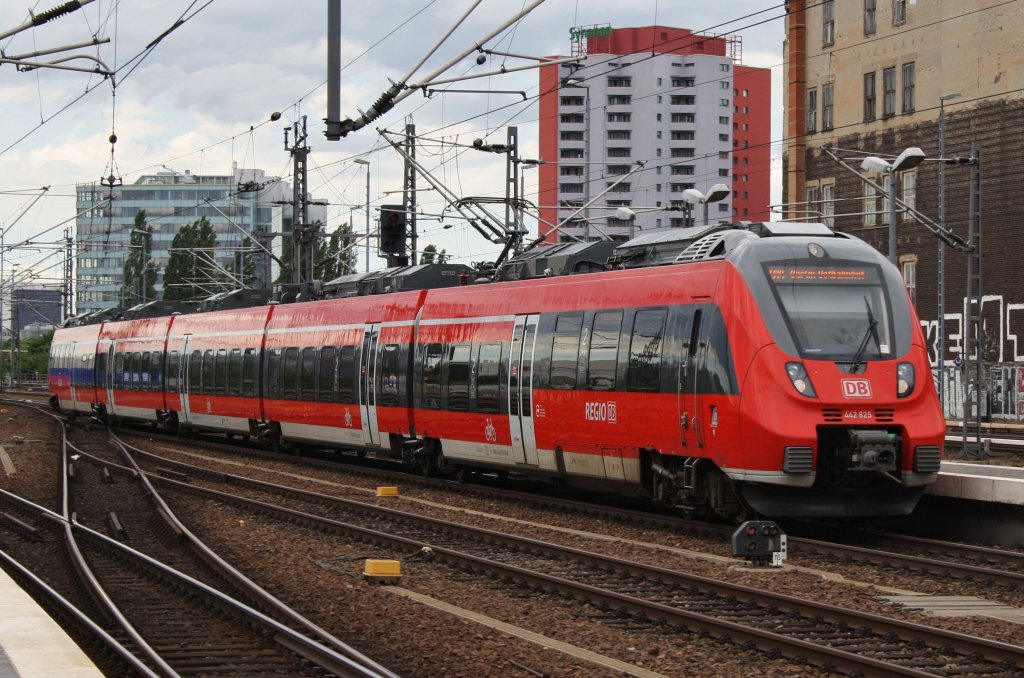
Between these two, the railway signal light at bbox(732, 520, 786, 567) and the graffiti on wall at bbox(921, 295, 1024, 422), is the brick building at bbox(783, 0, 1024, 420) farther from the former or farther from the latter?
the railway signal light at bbox(732, 520, 786, 567)

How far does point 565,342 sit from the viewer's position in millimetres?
18500

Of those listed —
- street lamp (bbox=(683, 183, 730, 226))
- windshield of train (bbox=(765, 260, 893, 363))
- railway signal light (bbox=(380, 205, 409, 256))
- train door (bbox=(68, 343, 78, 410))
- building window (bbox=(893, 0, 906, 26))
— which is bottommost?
train door (bbox=(68, 343, 78, 410))

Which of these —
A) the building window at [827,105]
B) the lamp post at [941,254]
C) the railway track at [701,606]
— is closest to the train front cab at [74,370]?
the building window at [827,105]

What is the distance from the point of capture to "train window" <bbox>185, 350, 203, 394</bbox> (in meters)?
36.2

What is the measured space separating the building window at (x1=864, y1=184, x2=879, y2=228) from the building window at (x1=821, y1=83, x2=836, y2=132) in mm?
3584

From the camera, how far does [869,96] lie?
50500 mm

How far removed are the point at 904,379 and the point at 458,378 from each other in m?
8.64

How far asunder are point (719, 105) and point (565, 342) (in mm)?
124089

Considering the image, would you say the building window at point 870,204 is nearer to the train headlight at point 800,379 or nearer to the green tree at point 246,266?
the green tree at point 246,266

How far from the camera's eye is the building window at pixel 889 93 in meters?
49.2

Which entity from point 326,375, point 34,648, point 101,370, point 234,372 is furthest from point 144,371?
point 34,648

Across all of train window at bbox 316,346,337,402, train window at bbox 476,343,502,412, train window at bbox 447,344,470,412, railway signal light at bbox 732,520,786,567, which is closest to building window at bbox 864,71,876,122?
train window at bbox 316,346,337,402

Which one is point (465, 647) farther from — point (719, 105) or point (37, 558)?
point (719, 105)

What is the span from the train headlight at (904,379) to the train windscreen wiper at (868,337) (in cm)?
30
